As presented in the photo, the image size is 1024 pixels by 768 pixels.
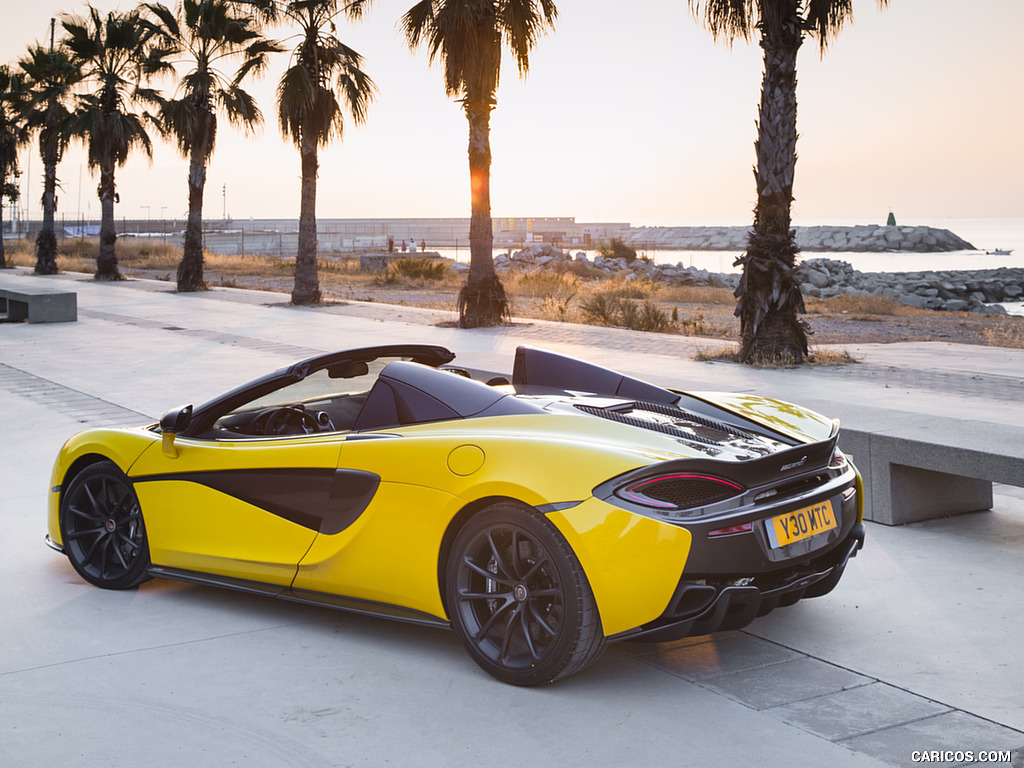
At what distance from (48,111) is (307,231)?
77.0ft

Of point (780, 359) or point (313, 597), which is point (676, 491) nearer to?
point (313, 597)

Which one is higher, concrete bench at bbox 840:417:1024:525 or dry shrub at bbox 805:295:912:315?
dry shrub at bbox 805:295:912:315

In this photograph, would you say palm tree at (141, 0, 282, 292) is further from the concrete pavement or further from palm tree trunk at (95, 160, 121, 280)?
the concrete pavement

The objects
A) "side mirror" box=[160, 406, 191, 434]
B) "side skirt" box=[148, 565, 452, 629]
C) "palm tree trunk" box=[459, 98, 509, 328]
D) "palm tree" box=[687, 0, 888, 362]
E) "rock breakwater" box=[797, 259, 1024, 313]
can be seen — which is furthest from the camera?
"rock breakwater" box=[797, 259, 1024, 313]

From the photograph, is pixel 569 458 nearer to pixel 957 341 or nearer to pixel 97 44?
pixel 957 341

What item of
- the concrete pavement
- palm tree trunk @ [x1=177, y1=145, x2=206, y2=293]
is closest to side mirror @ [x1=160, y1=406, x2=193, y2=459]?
the concrete pavement

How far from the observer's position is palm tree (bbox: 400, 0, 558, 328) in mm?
20531

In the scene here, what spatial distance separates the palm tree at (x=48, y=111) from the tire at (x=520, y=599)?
43250 mm

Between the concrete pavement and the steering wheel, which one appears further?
the steering wheel

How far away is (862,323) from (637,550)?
23.1 metres

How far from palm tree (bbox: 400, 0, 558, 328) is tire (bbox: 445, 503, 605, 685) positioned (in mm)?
17402

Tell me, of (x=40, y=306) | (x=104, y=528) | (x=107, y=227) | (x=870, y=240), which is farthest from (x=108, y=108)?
(x=870, y=240)

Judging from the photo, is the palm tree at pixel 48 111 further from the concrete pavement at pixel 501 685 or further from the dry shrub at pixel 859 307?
Answer: the concrete pavement at pixel 501 685

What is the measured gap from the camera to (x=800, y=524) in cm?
397
